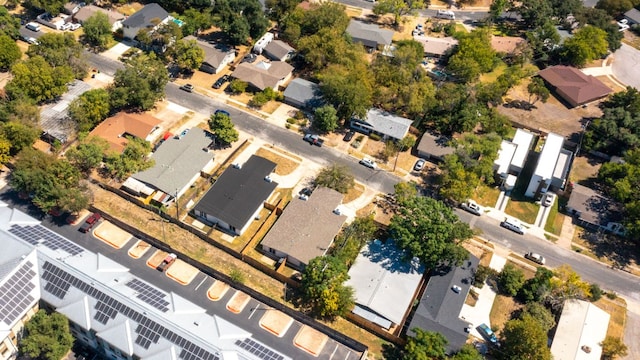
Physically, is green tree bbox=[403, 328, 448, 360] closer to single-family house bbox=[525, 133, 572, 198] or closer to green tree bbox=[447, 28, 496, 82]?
single-family house bbox=[525, 133, 572, 198]

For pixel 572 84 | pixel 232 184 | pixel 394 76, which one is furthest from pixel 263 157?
pixel 572 84

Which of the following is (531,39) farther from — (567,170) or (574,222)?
(574,222)

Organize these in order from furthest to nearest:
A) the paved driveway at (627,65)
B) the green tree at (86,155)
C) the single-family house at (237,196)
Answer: the paved driveway at (627,65) < the green tree at (86,155) < the single-family house at (237,196)

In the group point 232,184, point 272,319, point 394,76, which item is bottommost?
point 272,319

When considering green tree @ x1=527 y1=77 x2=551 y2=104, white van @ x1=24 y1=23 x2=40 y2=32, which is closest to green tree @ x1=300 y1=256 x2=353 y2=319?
green tree @ x1=527 y1=77 x2=551 y2=104

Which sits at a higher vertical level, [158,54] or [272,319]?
[158,54]

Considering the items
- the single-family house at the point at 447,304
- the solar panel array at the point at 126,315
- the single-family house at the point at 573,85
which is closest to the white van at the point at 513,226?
the single-family house at the point at 447,304

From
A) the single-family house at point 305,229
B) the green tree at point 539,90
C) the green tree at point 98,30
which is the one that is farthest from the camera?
the green tree at point 98,30

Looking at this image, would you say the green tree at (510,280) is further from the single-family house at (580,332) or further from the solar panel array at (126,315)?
the solar panel array at (126,315)
